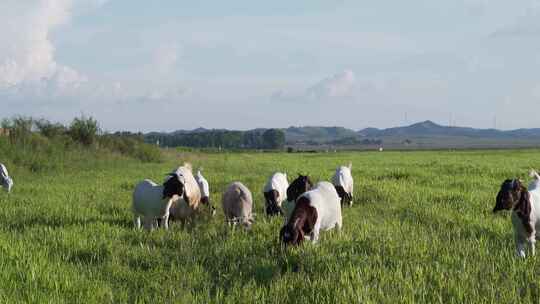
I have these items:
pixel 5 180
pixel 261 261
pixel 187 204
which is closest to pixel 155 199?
pixel 187 204

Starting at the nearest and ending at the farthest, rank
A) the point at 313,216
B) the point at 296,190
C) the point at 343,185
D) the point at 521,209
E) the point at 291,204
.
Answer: the point at 521,209
the point at 313,216
the point at 291,204
the point at 296,190
the point at 343,185

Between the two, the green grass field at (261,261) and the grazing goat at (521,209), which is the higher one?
the grazing goat at (521,209)

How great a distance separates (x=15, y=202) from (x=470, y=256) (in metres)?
11.9

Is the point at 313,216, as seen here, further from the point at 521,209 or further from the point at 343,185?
the point at 343,185

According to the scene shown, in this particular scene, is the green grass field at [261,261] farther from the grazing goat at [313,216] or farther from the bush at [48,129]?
the bush at [48,129]

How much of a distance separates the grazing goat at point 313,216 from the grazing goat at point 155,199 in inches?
105

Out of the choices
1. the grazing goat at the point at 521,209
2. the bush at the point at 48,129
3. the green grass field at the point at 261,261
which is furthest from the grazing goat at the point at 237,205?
the bush at the point at 48,129

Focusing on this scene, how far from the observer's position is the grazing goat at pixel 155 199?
10.3m

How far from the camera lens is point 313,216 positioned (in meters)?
8.45

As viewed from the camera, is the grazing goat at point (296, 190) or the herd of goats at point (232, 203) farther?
the grazing goat at point (296, 190)

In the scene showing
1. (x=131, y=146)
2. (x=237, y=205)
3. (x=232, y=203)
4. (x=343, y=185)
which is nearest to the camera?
(x=237, y=205)

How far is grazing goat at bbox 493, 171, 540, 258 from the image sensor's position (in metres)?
7.69

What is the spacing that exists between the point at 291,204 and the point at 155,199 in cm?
276

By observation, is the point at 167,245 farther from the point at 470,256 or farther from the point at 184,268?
the point at 470,256
